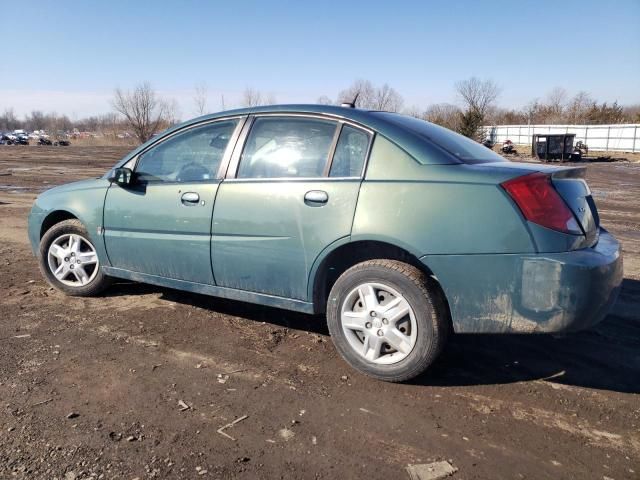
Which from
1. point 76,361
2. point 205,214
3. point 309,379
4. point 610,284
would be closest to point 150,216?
point 205,214

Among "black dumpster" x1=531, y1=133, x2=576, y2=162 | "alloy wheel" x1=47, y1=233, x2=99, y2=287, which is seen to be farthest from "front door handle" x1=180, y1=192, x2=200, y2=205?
"black dumpster" x1=531, y1=133, x2=576, y2=162

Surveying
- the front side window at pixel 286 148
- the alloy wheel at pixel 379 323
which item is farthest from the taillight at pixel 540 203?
the front side window at pixel 286 148

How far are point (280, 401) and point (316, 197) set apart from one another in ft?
4.14

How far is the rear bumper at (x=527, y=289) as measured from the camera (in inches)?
112

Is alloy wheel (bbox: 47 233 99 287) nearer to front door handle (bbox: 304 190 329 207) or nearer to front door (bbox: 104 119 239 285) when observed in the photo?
front door (bbox: 104 119 239 285)

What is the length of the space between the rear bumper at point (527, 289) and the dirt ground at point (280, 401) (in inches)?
18.8

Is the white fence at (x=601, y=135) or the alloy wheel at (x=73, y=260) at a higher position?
the white fence at (x=601, y=135)

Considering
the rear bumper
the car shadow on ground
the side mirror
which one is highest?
the side mirror

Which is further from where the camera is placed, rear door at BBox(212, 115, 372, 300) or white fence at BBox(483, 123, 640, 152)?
white fence at BBox(483, 123, 640, 152)

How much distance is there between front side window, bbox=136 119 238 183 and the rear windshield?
1214 mm

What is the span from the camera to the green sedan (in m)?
2.93

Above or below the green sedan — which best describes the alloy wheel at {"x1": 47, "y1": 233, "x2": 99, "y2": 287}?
below

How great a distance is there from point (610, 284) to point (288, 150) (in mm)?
2167

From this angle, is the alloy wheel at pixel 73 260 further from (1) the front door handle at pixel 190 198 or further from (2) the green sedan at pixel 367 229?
(1) the front door handle at pixel 190 198
